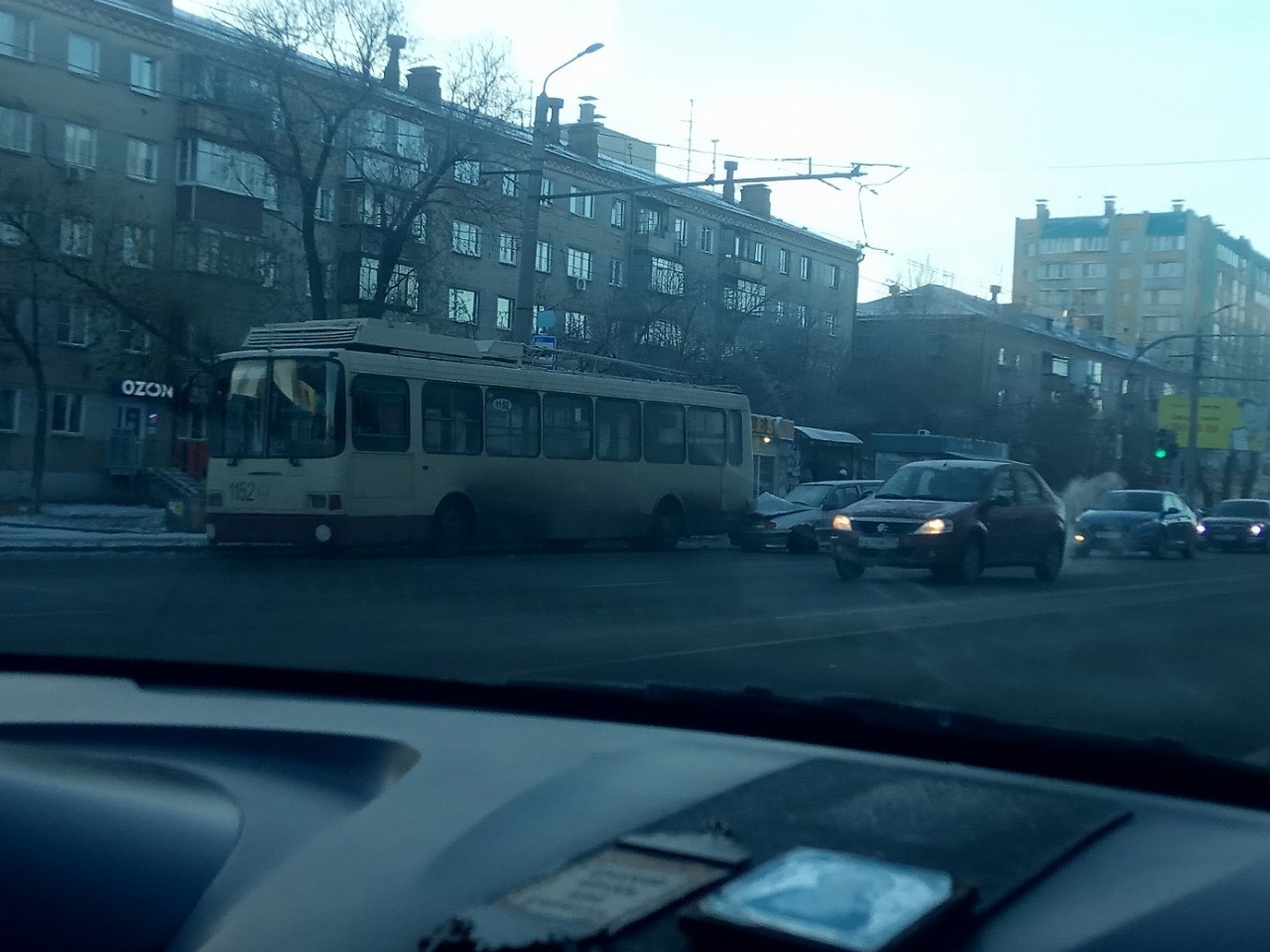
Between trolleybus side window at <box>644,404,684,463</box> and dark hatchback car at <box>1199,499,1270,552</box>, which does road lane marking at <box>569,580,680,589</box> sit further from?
dark hatchback car at <box>1199,499,1270,552</box>

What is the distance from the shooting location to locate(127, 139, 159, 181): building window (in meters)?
37.0

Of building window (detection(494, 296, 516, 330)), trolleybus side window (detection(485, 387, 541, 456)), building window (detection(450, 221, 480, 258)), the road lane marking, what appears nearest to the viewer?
the road lane marking

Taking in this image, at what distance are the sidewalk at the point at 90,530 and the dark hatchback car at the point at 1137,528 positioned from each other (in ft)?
54.6

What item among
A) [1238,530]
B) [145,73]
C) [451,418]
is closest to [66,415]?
[145,73]

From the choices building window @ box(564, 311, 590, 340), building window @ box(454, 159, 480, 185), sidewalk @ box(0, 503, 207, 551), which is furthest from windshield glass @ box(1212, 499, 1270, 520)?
sidewalk @ box(0, 503, 207, 551)

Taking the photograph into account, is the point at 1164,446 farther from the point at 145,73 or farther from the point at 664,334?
the point at 145,73

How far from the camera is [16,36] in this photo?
3478 cm

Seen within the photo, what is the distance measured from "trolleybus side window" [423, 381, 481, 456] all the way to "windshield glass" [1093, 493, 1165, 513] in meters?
14.7

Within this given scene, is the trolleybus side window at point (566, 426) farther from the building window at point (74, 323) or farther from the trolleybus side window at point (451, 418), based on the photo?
the building window at point (74, 323)

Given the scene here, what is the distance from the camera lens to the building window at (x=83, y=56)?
3591cm

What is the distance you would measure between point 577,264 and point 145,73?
16.0m

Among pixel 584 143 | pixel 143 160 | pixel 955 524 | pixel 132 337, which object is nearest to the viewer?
pixel 955 524

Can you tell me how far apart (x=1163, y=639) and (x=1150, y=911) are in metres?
10.3

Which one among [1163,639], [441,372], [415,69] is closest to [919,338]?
[415,69]
